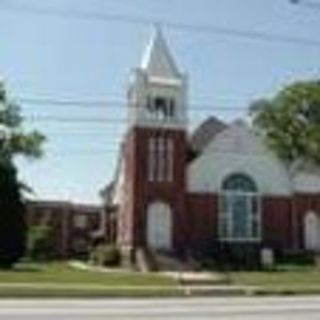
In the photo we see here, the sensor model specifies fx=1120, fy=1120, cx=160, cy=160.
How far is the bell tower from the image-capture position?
6134cm

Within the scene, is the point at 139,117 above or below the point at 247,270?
above

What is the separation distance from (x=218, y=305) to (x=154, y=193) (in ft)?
108

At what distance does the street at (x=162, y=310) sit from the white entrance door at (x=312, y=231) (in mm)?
34880

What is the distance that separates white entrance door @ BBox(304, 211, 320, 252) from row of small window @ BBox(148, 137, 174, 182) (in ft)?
31.3

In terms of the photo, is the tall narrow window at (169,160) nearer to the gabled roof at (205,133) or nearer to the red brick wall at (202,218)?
the red brick wall at (202,218)

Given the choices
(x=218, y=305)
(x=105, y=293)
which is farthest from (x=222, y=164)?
(x=218, y=305)

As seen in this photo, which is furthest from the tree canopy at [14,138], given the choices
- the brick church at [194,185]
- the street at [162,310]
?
the street at [162,310]

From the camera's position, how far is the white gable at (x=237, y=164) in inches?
2518

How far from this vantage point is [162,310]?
1035 inches

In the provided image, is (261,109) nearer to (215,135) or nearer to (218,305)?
(215,135)

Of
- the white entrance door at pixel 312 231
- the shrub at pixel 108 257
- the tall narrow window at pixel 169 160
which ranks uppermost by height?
the tall narrow window at pixel 169 160

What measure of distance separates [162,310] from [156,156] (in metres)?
36.0

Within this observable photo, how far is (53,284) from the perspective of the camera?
39188mm

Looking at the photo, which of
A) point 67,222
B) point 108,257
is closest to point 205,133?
point 108,257
